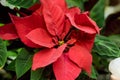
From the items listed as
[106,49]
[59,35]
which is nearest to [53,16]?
[59,35]

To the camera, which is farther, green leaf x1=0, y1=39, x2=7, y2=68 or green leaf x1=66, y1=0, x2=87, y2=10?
green leaf x1=66, y1=0, x2=87, y2=10

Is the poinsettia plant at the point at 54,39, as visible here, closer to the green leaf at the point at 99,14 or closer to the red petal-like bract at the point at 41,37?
the red petal-like bract at the point at 41,37

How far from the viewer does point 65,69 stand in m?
0.64

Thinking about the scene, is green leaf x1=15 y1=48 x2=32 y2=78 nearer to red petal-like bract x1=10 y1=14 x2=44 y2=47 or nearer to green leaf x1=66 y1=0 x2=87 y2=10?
red petal-like bract x1=10 y1=14 x2=44 y2=47

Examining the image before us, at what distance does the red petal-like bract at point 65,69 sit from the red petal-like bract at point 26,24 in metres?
0.08

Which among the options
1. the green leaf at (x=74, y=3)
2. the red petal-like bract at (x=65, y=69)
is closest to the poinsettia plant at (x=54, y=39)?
the red petal-like bract at (x=65, y=69)

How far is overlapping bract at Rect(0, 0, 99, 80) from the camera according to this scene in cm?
63

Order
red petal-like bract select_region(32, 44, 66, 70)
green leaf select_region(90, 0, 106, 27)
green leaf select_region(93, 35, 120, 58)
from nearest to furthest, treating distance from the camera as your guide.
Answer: red petal-like bract select_region(32, 44, 66, 70) < green leaf select_region(93, 35, 120, 58) < green leaf select_region(90, 0, 106, 27)

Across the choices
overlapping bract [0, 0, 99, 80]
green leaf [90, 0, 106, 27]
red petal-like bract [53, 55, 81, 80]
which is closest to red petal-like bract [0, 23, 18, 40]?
overlapping bract [0, 0, 99, 80]

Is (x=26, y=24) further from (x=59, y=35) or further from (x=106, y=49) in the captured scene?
(x=106, y=49)

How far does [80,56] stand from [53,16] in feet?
0.34

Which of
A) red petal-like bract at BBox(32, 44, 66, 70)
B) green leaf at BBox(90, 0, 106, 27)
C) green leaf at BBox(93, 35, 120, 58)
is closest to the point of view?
red petal-like bract at BBox(32, 44, 66, 70)

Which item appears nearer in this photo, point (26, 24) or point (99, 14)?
point (26, 24)

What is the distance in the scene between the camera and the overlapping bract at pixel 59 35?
0.63 metres
